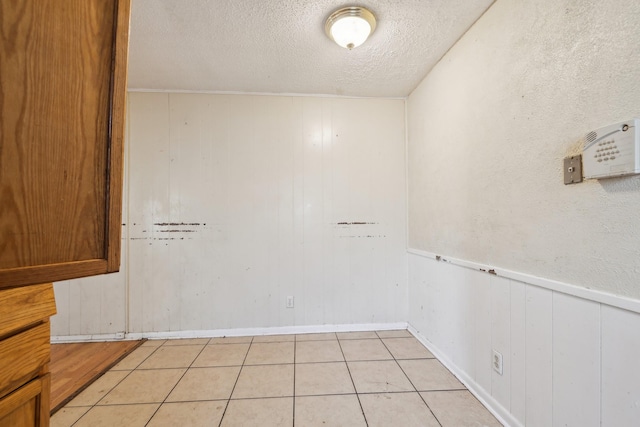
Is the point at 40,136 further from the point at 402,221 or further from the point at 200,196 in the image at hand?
the point at 402,221

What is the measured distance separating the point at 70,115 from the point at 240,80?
203 centimetres

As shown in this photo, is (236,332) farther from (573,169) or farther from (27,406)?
(573,169)

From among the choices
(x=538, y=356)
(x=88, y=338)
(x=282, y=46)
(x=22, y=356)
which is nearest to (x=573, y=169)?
(x=538, y=356)

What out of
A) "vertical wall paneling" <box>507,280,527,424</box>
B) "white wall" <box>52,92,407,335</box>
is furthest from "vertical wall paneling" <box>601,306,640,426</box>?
"white wall" <box>52,92,407,335</box>

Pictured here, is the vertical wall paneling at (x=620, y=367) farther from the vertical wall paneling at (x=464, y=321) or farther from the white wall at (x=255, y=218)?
the white wall at (x=255, y=218)

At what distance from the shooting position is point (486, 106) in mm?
1584

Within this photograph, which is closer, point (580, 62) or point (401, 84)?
point (580, 62)

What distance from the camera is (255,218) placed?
264 centimetres

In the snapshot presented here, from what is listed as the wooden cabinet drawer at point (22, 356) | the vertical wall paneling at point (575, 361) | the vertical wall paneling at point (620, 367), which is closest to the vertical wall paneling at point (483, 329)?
the vertical wall paneling at point (575, 361)

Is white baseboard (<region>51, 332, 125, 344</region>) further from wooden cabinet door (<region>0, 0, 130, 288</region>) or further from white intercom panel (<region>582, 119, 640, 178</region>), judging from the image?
white intercom panel (<region>582, 119, 640, 178</region>)

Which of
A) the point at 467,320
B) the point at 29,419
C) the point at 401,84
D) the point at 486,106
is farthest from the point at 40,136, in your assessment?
the point at 401,84

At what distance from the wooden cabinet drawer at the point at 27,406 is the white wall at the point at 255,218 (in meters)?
1.77

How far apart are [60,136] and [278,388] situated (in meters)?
1.82

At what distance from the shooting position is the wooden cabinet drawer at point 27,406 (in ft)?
2.31
